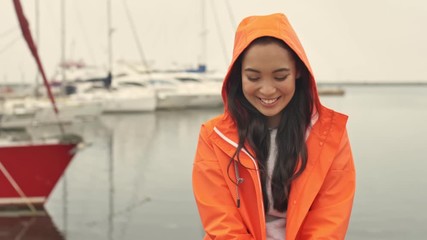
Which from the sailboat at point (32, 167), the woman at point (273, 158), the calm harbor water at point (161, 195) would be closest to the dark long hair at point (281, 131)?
the woman at point (273, 158)

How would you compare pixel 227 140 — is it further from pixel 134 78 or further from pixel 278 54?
pixel 134 78

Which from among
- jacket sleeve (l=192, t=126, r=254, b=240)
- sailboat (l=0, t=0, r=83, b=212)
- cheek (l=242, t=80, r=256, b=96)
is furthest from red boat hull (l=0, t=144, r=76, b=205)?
cheek (l=242, t=80, r=256, b=96)

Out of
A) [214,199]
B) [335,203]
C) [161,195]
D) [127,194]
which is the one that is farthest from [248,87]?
[127,194]

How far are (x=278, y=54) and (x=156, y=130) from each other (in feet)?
95.4

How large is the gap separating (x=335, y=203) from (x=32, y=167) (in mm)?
8294

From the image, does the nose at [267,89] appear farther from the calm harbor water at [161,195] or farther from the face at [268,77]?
the calm harbor water at [161,195]

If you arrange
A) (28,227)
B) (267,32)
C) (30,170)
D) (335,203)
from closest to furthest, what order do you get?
(267,32), (335,203), (28,227), (30,170)

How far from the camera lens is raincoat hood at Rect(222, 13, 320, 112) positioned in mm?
2252

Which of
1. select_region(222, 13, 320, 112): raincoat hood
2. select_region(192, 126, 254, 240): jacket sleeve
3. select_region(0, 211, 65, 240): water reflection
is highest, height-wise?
select_region(222, 13, 320, 112): raincoat hood

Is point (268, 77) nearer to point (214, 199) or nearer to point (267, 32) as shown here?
point (267, 32)

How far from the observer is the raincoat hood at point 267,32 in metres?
2.25

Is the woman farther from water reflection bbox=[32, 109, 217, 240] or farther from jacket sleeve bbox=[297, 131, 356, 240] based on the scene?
water reflection bbox=[32, 109, 217, 240]

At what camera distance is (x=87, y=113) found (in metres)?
32.6

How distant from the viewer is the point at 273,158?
2.50 m
